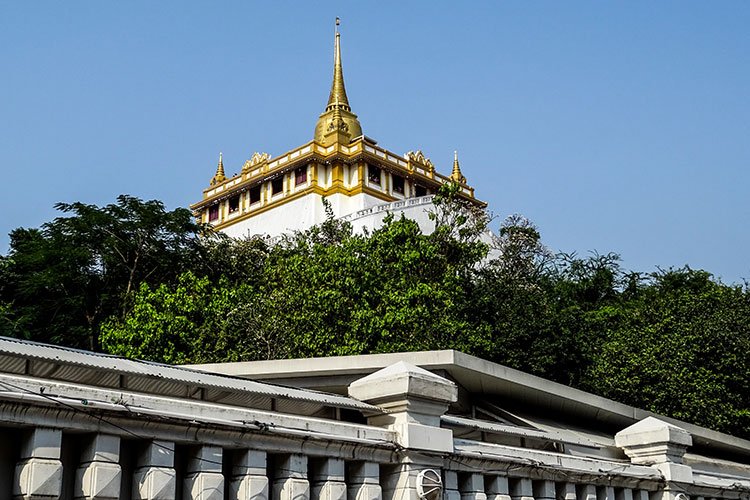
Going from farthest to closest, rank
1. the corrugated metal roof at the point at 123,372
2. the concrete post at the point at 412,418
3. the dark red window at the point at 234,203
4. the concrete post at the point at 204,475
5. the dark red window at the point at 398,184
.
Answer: the dark red window at the point at 234,203
the dark red window at the point at 398,184
the concrete post at the point at 412,418
the concrete post at the point at 204,475
the corrugated metal roof at the point at 123,372

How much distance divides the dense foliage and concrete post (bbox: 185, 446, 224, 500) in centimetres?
2318

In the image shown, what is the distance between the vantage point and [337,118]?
67562 millimetres

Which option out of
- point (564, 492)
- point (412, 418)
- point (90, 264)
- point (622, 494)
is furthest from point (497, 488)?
point (90, 264)

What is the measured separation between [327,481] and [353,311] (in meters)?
23.7

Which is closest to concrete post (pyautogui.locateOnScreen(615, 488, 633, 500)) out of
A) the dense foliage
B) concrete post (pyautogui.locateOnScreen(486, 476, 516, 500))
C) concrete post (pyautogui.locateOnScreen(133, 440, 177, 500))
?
concrete post (pyautogui.locateOnScreen(486, 476, 516, 500))

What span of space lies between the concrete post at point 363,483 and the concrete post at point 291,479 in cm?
95

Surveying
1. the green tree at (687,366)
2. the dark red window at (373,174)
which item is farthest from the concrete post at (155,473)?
the dark red window at (373,174)

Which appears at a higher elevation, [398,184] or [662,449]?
[398,184]

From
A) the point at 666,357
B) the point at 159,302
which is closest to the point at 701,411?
the point at 666,357

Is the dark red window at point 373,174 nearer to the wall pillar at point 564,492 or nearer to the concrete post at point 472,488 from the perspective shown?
the wall pillar at point 564,492

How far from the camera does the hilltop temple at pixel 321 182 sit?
6269 centimetres

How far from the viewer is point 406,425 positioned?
1204 centimetres

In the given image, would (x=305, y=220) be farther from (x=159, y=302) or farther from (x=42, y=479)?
(x=42, y=479)

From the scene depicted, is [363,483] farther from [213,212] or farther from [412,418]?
[213,212]
